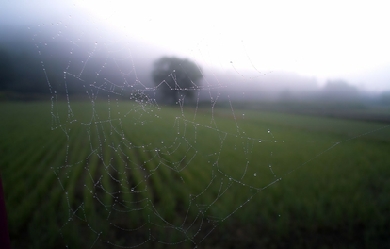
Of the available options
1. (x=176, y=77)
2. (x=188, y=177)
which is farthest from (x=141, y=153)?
(x=176, y=77)

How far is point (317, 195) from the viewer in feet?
6.67

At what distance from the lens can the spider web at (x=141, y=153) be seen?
1.91 meters

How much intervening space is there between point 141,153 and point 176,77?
1.96 ft

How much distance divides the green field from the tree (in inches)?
5.0

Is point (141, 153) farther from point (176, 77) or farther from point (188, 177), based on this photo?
point (176, 77)

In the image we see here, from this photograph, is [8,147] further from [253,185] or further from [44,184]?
[253,185]

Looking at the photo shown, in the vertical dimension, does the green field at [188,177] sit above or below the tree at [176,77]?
below

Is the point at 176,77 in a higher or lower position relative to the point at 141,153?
higher

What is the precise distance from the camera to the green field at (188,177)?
195cm

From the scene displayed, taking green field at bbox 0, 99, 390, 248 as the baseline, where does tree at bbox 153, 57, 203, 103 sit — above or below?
above

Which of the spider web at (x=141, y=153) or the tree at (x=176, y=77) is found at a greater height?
the tree at (x=176, y=77)

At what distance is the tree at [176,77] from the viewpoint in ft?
6.39

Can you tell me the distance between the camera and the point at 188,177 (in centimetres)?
204

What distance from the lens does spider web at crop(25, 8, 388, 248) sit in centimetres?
191
